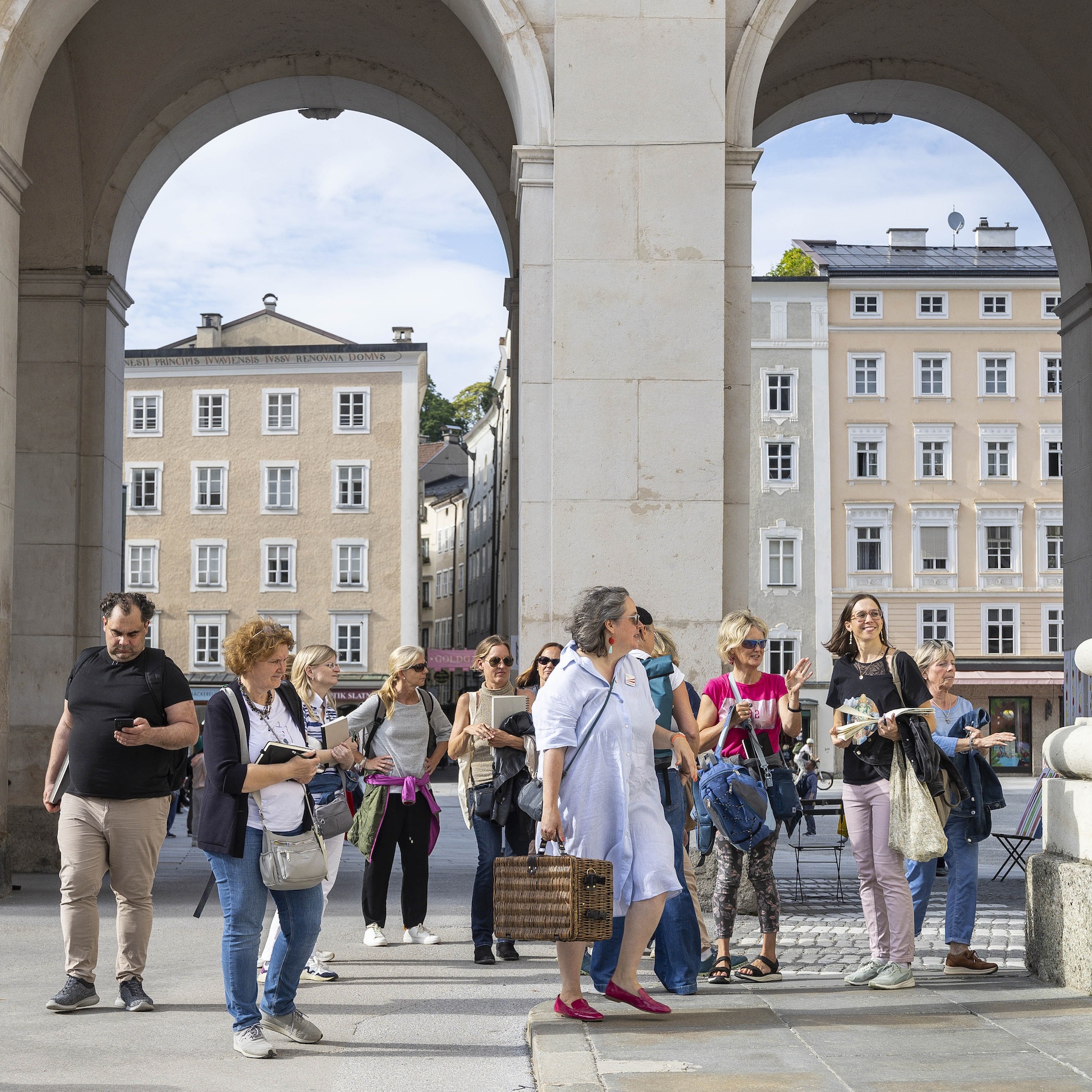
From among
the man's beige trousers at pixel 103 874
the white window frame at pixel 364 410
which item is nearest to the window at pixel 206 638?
the white window frame at pixel 364 410

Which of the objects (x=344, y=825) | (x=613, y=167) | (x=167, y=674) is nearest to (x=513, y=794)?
(x=344, y=825)

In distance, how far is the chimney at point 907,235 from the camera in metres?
60.5

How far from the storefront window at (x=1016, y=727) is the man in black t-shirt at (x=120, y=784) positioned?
4904 cm

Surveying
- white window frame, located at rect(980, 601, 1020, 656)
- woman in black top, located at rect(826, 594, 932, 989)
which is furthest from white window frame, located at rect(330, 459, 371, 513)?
woman in black top, located at rect(826, 594, 932, 989)

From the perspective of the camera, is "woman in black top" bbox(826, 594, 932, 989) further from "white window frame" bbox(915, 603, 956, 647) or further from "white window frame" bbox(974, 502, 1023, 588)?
"white window frame" bbox(974, 502, 1023, 588)

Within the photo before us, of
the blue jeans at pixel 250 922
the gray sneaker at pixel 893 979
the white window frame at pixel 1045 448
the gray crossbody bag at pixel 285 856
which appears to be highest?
the white window frame at pixel 1045 448

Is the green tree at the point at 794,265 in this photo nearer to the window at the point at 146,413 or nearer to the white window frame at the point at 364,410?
the white window frame at the point at 364,410

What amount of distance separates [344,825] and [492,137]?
9.09m

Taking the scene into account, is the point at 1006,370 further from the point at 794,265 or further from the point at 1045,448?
the point at 794,265

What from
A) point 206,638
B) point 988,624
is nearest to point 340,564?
point 206,638

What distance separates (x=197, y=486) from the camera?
58.8 m

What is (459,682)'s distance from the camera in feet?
233

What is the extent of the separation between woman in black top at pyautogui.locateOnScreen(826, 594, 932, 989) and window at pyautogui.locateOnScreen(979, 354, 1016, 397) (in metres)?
52.3

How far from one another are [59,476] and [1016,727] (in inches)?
1859
